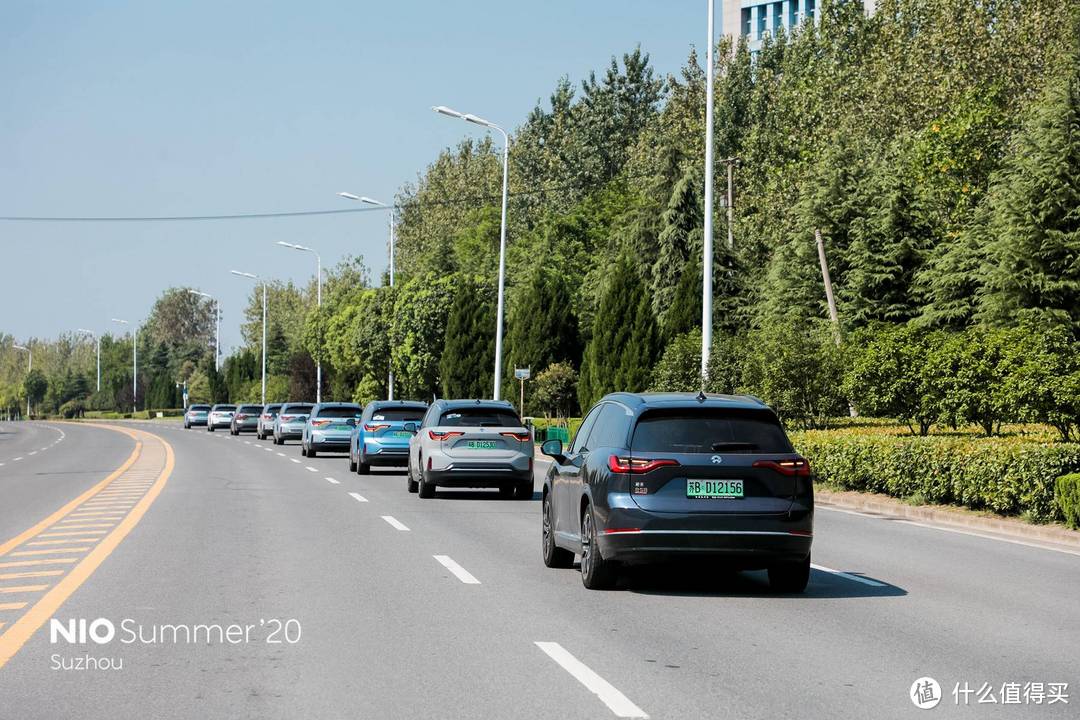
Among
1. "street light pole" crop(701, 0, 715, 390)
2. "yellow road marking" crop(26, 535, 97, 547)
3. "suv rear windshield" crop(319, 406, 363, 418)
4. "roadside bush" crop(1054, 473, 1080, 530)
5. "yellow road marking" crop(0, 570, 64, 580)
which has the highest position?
"street light pole" crop(701, 0, 715, 390)

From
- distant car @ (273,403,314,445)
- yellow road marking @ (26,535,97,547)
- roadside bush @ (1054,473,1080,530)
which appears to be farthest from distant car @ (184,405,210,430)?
roadside bush @ (1054,473,1080,530)

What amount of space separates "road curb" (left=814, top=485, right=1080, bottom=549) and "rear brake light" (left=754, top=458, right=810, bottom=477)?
595 cm

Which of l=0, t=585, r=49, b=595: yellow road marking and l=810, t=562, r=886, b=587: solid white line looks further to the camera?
l=810, t=562, r=886, b=587: solid white line

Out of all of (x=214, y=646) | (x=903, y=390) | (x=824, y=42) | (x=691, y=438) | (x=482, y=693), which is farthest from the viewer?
(x=824, y=42)

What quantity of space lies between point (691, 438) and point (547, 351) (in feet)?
188

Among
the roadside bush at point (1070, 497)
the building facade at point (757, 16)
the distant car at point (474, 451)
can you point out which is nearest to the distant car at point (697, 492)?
the roadside bush at point (1070, 497)

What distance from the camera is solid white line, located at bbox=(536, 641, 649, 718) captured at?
708cm

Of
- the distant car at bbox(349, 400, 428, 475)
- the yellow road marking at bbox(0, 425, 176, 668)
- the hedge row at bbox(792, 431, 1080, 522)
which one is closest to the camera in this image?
the yellow road marking at bbox(0, 425, 176, 668)

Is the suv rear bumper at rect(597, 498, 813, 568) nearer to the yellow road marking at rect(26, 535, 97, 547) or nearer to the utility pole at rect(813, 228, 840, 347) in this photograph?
the yellow road marking at rect(26, 535, 97, 547)

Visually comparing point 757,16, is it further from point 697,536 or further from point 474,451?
point 697,536

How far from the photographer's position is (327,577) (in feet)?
40.9

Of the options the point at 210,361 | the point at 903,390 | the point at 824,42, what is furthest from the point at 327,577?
the point at 210,361

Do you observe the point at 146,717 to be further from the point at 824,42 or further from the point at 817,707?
→ the point at 824,42

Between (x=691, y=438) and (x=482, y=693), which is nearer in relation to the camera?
(x=482, y=693)
